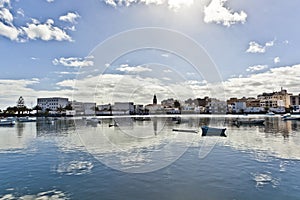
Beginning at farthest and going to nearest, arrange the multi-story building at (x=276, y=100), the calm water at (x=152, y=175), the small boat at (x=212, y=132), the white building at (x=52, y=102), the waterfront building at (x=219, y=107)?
the white building at (x=52, y=102), the multi-story building at (x=276, y=100), the waterfront building at (x=219, y=107), the small boat at (x=212, y=132), the calm water at (x=152, y=175)

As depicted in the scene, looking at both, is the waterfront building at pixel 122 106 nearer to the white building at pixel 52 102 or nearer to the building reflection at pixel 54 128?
the building reflection at pixel 54 128

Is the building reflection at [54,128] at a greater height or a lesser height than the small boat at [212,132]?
lesser

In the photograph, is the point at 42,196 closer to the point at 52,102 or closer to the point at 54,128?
the point at 54,128

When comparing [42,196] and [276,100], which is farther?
[276,100]

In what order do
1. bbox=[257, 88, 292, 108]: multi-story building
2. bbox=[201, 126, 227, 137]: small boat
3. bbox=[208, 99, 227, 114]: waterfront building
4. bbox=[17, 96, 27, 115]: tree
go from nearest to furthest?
1. bbox=[201, 126, 227, 137]: small boat
2. bbox=[17, 96, 27, 115]: tree
3. bbox=[208, 99, 227, 114]: waterfront building
4. bbox=[257, 88, 292, 108]: multi-story building

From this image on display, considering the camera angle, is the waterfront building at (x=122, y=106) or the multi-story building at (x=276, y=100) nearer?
the waterfront building at (x=122, y=106)

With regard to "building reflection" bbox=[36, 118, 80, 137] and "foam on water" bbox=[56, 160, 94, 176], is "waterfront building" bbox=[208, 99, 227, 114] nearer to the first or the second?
"building reflection" bbox=[36, 118, 80, 137]

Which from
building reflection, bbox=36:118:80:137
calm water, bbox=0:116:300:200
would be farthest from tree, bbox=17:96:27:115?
calm water, bbox=0:116:300:200

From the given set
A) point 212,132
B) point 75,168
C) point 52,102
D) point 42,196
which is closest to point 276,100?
point 212,132

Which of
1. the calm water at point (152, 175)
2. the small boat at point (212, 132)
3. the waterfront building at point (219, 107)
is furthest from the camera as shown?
the waterfront building at point (219, 107)

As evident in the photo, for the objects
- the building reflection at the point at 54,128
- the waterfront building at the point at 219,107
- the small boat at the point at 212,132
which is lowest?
the building reflection at the point at 54,128

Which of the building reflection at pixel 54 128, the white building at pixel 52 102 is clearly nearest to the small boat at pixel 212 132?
the building reflection at pixel 54 128

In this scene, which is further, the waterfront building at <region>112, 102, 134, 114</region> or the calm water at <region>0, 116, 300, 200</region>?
the waterfront building at <region>112, 102, 134, 114</region>

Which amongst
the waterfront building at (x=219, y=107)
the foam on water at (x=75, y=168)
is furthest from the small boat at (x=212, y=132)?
the waterfront building at (x=219, y=107)
